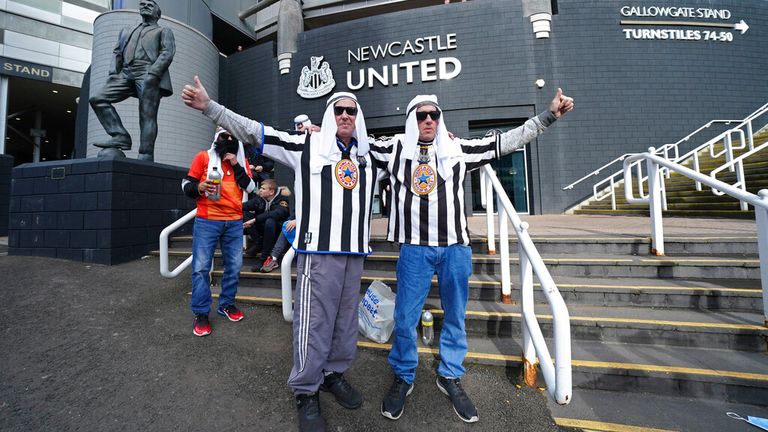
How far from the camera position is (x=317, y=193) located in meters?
1.97

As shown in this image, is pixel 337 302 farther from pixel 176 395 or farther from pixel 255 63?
pixel 255 63

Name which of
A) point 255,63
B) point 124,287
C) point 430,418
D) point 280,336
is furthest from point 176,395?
point 255,63

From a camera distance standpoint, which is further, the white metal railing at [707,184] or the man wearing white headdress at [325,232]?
the white metal railing at [707,184]

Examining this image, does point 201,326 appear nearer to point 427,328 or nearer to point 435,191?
point 427,328

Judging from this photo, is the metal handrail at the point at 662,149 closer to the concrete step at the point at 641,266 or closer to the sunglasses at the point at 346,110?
the concrete step at the point at 641,266

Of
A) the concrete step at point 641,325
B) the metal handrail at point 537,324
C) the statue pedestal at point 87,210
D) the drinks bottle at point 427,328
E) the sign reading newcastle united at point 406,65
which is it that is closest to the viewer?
the metal handrail at point 537,324

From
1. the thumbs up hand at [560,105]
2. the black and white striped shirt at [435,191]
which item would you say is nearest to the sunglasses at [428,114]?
the black and white striped shirt at [435,191]

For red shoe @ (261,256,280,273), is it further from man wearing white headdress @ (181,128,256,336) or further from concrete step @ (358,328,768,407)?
concrete step @ (358,328,768,407)

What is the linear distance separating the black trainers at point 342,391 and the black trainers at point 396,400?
18 cm

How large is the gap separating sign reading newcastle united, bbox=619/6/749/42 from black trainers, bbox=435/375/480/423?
11.6 m

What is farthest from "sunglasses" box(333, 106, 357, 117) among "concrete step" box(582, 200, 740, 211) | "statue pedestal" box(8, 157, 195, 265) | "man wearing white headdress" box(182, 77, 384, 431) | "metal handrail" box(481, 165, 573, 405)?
"concrete step" box(582, 200, 740, 211)

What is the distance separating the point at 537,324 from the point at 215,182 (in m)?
2.90

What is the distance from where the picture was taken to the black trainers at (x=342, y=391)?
6.41ft

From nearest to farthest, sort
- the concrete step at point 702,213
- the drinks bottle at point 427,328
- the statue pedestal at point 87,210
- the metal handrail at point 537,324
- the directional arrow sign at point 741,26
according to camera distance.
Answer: the metal handrail at point 537,324 → the drinks bottle at point 427,328 → the statue pedestal at point 87,210 → the concrete step at point 702,213 → the directional arrow sign at point 741,26
